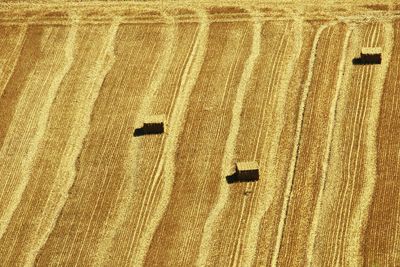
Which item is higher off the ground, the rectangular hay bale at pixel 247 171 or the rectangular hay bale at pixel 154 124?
the rectangular hay bale at pixel 154 124

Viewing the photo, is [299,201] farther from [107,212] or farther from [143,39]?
[143,39]

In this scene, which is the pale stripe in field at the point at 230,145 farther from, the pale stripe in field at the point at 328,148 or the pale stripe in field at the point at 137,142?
the pale stripe in field at the point at 328,148

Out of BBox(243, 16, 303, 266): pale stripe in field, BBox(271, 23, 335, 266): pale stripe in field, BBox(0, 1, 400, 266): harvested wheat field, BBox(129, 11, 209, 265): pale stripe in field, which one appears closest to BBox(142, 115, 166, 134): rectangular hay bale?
BBox(0, 1, 400, 266): harvested wheat field

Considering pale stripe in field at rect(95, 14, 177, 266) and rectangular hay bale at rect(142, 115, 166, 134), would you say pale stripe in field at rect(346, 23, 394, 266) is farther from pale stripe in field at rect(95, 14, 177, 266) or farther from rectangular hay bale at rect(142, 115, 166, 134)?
rectangular hay bale at rect(142, 115, 166, 134)

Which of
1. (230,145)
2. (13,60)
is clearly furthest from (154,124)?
(13,60)

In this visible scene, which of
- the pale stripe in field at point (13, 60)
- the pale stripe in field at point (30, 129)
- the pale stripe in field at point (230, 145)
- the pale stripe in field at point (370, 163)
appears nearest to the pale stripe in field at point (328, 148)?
the pale stripe in field at point (370, 163)

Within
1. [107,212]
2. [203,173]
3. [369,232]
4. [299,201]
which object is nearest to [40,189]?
[107,212]
